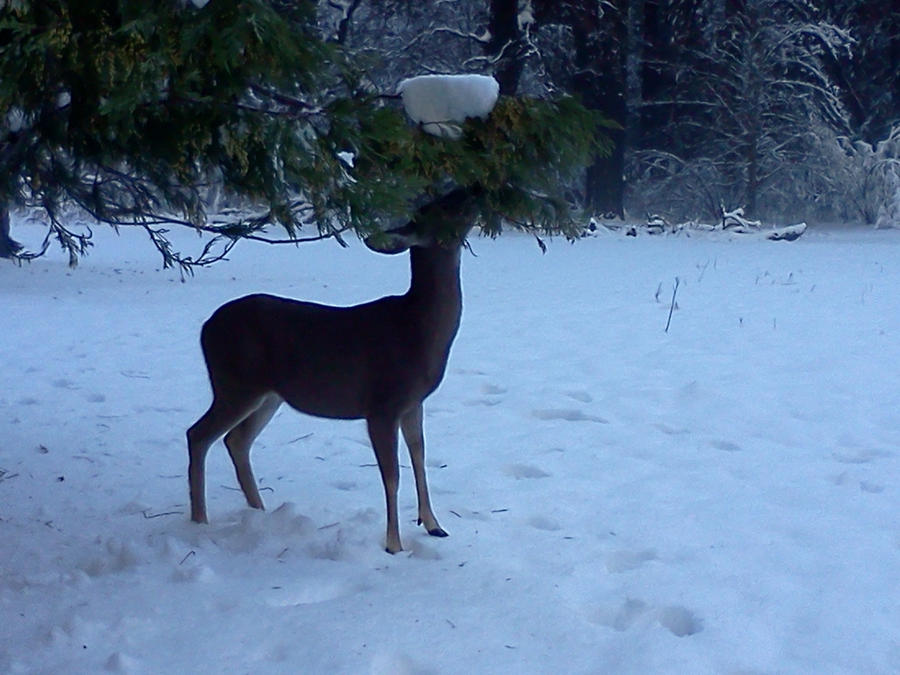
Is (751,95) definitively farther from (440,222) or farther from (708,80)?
(440,222)

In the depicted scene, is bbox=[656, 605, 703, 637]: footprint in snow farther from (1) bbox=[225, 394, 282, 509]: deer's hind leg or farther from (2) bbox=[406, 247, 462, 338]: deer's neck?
(1) bbox=[225, 394, 282, 509]: deer's hind leg

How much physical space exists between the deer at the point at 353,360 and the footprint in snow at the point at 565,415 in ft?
6.17

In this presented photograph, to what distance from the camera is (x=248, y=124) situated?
2.97 m

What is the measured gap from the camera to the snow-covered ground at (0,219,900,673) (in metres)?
3.23

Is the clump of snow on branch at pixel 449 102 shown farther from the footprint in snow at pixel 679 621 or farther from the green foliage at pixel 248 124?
the footprint in snow at pixel 679 621

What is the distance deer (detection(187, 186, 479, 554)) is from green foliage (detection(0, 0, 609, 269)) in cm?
54

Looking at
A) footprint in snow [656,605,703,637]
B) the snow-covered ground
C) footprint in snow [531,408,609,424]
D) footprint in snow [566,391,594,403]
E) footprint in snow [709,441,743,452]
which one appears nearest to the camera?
the snow-covered ground

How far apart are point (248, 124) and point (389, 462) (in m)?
1.52

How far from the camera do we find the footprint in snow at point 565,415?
234 inches

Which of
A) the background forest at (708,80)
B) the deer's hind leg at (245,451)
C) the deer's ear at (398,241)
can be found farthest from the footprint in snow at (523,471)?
the background forest at (708,80)

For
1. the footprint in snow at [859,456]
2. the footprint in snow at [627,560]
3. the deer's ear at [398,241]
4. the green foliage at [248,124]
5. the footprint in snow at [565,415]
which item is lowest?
the footprint in snow at [565,415]

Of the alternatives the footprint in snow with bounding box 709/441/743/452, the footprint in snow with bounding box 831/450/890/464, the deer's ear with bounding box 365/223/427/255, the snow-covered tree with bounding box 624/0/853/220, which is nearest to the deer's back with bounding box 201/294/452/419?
the deer's ear with bounding box 365/223/427/255

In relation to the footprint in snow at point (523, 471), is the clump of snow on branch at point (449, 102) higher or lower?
higher

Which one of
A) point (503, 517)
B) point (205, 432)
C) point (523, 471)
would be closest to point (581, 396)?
point (523, 471)
